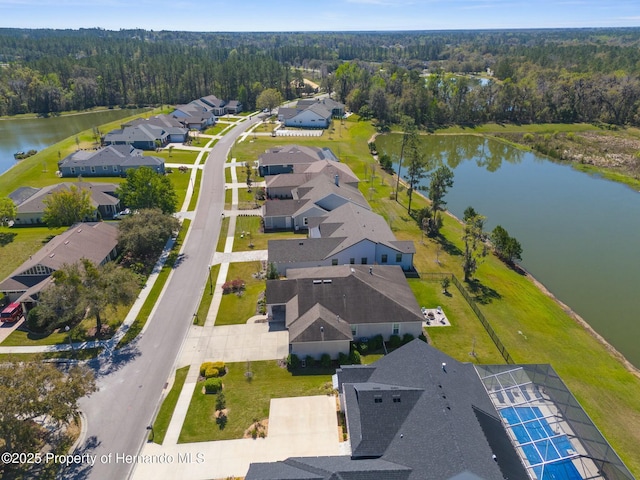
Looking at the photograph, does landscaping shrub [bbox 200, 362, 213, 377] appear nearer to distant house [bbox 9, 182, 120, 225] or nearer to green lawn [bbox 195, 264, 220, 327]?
green lawn [bbox 195, 264, 220, 327]

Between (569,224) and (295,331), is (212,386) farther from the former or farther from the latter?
(569,224)

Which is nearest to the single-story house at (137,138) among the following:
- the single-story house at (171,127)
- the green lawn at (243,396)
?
the single-story house at (171,127)

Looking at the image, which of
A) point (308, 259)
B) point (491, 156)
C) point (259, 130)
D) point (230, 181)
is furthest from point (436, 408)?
point (259, 130)

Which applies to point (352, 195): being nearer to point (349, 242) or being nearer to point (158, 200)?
point (349, 242)

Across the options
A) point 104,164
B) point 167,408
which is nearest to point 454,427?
point 167,408

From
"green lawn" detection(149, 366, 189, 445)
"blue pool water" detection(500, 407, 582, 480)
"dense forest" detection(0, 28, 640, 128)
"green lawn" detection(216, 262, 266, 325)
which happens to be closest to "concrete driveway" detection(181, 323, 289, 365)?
"green lawn" detection(216, 262, 266, 325)

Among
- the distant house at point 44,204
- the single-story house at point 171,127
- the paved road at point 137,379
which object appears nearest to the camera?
the paved road at point 137,379

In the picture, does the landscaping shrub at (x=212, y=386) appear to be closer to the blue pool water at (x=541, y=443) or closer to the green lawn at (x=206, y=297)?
the green lawn at (x=206, y=297)
